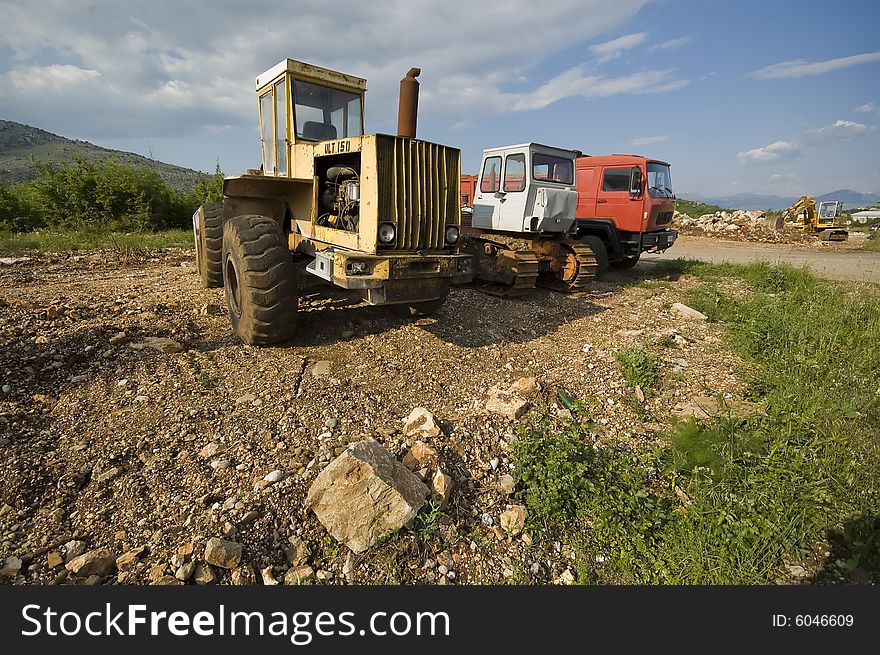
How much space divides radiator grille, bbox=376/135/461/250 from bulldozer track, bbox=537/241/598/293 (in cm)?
414

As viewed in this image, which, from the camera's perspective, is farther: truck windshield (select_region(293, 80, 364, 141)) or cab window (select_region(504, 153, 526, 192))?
cab window (select_region(504, 153, 526, 192))

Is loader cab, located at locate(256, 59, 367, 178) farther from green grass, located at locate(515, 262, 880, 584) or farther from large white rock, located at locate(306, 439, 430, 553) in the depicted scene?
green grass, located at locate(515, 262, 880, 584)

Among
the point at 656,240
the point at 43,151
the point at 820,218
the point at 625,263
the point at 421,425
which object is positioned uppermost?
the point at 43,151

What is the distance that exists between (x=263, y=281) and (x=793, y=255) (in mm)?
16951

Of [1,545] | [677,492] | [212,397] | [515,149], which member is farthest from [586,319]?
[1,545]

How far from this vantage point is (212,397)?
138 inches

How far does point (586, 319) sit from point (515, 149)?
3.17m

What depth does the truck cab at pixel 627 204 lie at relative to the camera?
9.52 metres

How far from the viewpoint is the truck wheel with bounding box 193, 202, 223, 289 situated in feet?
20.7

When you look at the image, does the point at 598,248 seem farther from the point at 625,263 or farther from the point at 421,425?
the point at 421,425

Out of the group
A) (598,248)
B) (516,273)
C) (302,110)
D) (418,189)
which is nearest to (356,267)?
(418,189)

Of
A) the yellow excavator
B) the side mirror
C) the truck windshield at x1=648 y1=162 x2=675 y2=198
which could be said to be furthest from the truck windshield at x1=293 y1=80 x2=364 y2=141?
the yellow excavator

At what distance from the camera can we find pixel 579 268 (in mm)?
8055

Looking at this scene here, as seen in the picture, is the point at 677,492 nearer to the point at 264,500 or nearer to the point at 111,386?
the point at 264,500
